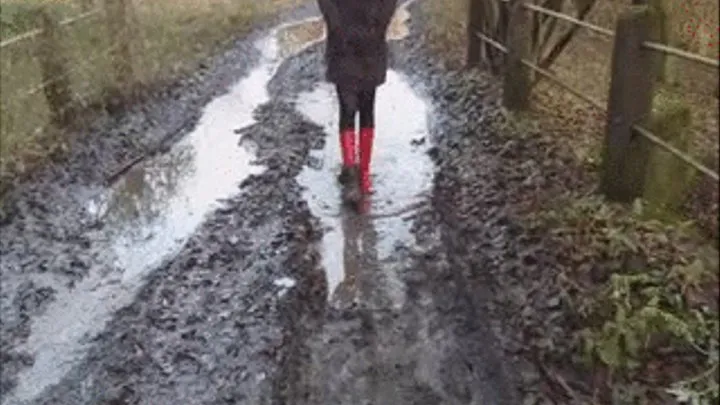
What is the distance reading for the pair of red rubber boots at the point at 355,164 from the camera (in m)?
6.12

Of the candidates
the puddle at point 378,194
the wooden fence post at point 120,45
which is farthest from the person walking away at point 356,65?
the wooden fence post at point 120,45

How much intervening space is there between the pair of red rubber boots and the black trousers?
5cm

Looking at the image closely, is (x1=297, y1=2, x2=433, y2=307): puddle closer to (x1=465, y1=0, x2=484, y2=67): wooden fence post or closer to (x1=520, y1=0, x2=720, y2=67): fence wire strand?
(x1=465, y1=0, x2=484, y2=67): wooden fence post

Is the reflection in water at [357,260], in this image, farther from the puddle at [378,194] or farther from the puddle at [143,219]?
the puddle at [143,219]

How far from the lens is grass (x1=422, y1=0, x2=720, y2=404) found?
340 cm

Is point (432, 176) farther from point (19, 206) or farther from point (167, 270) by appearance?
point (19, 206)

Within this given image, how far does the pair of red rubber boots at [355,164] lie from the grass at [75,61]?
244 centimetres

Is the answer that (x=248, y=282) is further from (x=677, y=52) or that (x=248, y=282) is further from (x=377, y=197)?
(x=677, y=52)

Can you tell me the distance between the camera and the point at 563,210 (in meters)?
4.88

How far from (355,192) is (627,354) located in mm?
2892

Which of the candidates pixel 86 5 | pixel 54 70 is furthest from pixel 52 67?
pixel 86 5

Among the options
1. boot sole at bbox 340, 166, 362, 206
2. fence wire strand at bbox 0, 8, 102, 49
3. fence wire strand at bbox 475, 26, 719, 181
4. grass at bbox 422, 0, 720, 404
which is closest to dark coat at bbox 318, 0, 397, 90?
boot sole at bbox 340, 166, 362, 206

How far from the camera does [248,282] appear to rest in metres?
4.83

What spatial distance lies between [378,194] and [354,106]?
0.71 m
